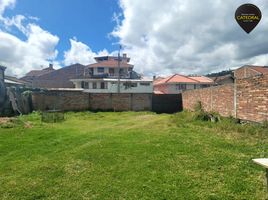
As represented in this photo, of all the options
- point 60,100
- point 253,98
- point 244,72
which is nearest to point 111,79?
point 60,100

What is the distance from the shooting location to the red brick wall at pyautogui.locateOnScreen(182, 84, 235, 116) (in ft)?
39.1

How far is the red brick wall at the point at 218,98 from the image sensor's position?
11906 millimetres

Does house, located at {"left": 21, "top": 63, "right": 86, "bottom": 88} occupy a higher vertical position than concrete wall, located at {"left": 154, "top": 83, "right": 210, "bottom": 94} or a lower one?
higher

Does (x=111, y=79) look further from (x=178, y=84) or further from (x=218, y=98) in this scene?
(x=218, y=98)

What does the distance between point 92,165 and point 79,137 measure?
3.65 meters

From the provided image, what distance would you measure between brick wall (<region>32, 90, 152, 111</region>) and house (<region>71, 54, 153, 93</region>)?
10.8m

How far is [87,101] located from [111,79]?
1402 cm

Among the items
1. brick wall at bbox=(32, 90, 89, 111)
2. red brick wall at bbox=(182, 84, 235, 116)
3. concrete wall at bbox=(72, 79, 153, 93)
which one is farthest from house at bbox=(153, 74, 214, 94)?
red brick wall at bbox=(182, 84, 235, 116)

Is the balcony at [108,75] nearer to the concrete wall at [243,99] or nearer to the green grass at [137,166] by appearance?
the concrete wall at [243,99]

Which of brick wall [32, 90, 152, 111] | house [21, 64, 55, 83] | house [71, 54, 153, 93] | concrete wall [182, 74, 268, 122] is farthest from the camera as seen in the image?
house [21, 64, 55, 83]

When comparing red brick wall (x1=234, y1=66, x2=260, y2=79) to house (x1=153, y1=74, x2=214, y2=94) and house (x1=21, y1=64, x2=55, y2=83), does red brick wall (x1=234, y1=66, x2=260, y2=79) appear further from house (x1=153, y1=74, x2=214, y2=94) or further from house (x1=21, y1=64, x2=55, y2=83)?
house (x1=21, y1=64, x2=55, y2=83)

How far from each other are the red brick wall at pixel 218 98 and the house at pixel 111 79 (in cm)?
1824

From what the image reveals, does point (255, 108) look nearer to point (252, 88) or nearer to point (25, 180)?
point (252, 88)

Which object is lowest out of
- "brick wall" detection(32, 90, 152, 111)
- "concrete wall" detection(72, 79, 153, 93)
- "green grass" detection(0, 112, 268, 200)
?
"green grass" detection(0, 112, 268, 200)
